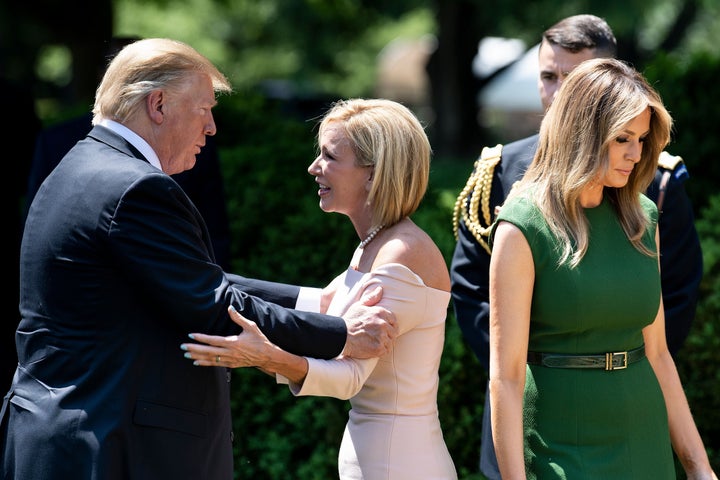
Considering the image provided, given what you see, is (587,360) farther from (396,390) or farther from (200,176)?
(200,176)

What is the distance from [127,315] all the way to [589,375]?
4.51 ft

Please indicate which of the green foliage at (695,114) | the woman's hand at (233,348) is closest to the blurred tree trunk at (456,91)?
the green foliage at (695,114)

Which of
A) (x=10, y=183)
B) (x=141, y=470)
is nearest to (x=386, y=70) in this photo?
(x=10, y=183)

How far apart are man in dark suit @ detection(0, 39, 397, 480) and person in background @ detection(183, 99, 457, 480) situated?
0.08 m

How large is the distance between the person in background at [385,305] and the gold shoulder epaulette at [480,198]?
0.55 metres

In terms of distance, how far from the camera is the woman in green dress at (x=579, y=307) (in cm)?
293

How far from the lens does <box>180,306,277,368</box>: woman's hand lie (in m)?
2.87

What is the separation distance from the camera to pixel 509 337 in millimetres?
2916

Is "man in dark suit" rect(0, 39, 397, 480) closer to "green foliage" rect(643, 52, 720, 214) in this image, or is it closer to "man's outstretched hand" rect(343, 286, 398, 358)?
"man's outstretched hand" rect(343, 286, 398, 358)

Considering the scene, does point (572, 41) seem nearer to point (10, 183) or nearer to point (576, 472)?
point (576, 472)

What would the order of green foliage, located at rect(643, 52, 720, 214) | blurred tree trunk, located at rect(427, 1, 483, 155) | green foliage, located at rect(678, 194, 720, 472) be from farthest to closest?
1. blurred tree trunk, located at rect(427, 1, 483, 155)
2. green foliage, located at rect(643, 52, 720, 214)
3. green foliage, located at rect(678, 194, 720, 472)

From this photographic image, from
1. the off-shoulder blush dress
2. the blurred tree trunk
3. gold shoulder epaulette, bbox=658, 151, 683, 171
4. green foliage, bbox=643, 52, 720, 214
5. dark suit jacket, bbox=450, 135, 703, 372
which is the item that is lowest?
the off-shoulder blush dress

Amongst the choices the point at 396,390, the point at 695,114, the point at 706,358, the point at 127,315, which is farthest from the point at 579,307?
the point at 695,114

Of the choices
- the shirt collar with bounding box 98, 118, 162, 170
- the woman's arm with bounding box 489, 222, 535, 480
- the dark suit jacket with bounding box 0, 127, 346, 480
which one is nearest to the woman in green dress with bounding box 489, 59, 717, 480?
the woman's arm with bounding box 489, 222, 535, 480
